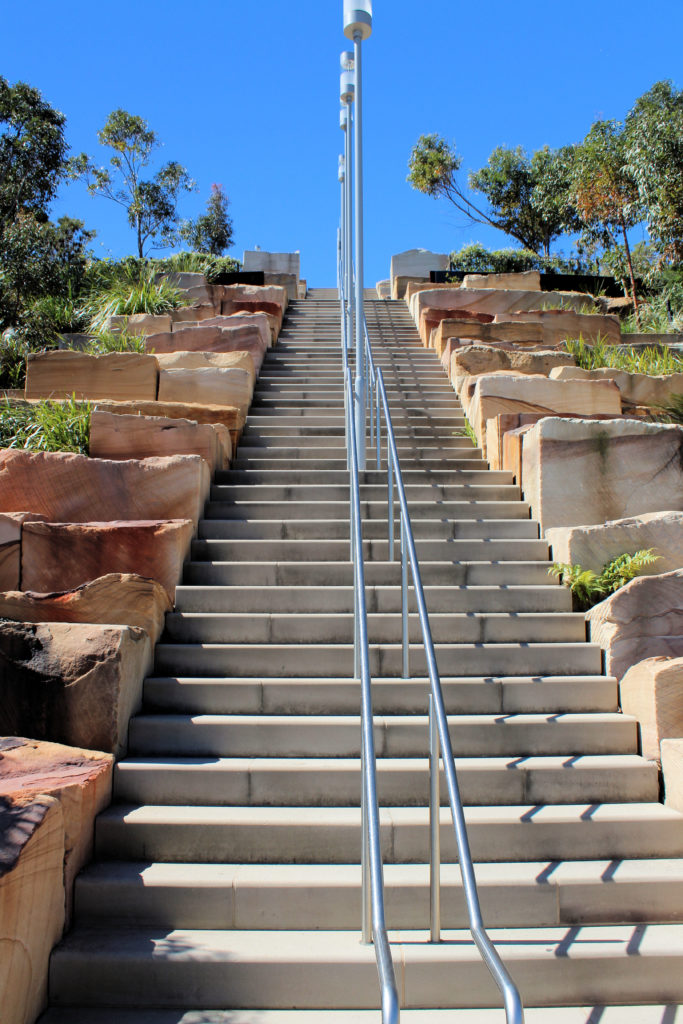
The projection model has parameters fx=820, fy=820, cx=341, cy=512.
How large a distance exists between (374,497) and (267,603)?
1.69 m

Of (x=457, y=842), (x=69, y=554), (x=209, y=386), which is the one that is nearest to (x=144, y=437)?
(x=69, y=554)

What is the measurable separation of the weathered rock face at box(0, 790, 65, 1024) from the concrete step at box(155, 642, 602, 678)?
5.17 feet

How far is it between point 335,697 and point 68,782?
1.51 m

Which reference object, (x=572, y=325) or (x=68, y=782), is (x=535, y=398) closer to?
(x=572, y=325)

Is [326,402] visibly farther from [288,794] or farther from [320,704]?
[288,794]

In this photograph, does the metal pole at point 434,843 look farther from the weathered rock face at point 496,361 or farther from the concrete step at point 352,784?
the weathered rock face at point 496,361

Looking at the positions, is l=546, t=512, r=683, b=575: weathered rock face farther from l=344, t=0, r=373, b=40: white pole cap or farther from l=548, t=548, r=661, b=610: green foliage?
l=344, t=0, r=373, b=40: white pole cap

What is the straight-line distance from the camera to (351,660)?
4793 millimetres

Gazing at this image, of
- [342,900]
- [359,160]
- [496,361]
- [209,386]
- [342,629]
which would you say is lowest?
[342,900]

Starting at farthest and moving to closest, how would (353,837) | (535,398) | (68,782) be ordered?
1. (535,398)
2. (353,837)
3. (68,782)

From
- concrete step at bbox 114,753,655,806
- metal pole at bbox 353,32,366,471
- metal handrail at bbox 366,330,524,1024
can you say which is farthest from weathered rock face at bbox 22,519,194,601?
metal pole at bbox 353,32,366,471

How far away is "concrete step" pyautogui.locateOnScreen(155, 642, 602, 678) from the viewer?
4.78 metres

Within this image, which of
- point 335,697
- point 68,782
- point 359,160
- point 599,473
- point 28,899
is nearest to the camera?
point 28,899

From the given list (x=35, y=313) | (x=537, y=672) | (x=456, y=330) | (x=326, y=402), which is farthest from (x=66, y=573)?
(x=35, y=313)
